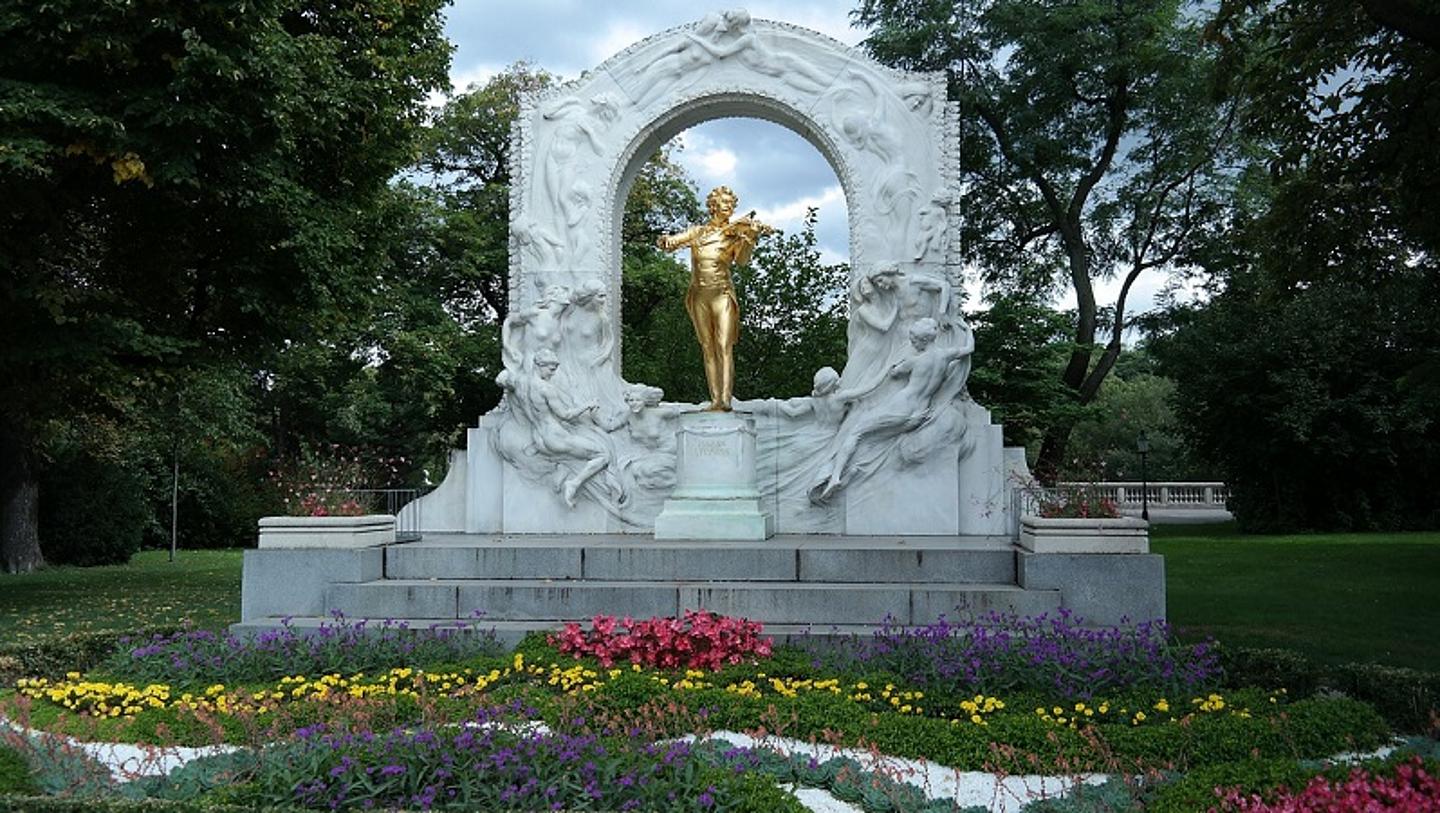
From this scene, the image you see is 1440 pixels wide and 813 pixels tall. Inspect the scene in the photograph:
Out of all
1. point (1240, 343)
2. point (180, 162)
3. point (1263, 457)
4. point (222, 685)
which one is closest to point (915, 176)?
point (180, 162)

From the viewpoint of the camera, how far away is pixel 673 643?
730cm

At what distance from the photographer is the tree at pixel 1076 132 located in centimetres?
2355

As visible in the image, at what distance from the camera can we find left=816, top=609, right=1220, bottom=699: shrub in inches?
263

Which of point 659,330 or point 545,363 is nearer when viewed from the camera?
point 545,363

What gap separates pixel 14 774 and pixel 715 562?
18.2ft

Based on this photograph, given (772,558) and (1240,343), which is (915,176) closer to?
(772,558)

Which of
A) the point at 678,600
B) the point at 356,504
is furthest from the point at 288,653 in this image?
the point at 678,600

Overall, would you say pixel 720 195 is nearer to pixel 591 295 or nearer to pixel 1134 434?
pixel 591 295

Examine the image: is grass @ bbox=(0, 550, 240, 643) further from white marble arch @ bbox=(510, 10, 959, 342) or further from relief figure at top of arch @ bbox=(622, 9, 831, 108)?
relief figure at top of arch @ bbox=(622, 9, 831, 108)

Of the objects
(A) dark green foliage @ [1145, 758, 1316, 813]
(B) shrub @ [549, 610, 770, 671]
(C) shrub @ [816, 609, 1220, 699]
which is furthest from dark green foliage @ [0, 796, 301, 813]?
(C) shrub @ [816, 609, 1220, 699]

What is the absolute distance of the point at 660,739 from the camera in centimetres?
598

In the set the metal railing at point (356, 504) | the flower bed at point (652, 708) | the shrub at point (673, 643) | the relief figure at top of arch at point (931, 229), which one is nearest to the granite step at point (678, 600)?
the flower bed at point (652, 708)

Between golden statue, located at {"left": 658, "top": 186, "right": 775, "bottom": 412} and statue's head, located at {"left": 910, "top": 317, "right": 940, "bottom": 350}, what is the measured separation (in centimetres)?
196

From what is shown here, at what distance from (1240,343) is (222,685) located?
22715 mm
